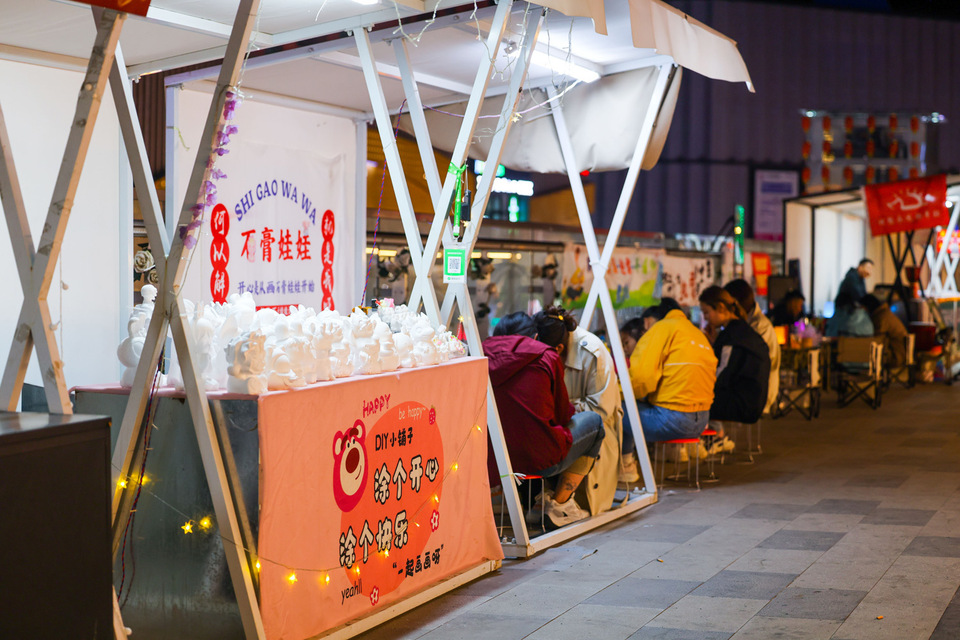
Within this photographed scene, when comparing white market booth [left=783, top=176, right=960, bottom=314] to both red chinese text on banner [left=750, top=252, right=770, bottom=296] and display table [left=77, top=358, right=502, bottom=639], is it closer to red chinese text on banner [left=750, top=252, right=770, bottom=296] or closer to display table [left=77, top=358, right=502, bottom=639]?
red chinese text on banner [left=750, top=252, right=770, bottom=296]

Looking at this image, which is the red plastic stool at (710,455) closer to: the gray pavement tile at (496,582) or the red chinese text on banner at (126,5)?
the gray pavement tile at (496,582)

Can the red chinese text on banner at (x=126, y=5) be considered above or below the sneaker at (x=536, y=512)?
above

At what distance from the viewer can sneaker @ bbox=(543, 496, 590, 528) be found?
5656 mm

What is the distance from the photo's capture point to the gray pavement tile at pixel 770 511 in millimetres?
6113

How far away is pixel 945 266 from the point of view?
19.2m

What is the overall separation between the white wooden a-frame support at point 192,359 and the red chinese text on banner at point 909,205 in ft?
37.4

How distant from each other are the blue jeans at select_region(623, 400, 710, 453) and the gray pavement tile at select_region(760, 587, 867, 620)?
225 cm

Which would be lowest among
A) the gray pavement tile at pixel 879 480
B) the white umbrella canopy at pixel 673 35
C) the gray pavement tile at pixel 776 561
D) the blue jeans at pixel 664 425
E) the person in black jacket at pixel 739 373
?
the gray pavement tile at pixel 879 480

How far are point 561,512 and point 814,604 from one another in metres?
1.72

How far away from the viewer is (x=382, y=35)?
497cm

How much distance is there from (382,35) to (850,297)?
9.18 meters

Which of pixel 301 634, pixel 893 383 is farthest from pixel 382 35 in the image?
pixel 893 383

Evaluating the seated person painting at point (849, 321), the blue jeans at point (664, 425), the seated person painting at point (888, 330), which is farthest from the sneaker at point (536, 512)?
the seated person painting at point (888, 330)

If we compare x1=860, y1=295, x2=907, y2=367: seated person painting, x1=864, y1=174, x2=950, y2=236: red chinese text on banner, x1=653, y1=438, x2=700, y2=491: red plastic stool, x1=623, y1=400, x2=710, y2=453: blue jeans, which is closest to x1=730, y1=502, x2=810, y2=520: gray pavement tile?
x1=653, y1=438, x2=700, y2=491: red plastic stool
